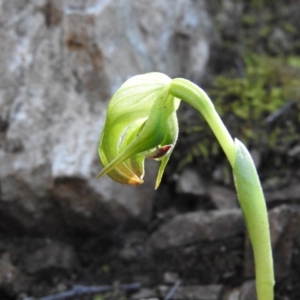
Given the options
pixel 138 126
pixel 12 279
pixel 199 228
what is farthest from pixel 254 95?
pixel 138 126

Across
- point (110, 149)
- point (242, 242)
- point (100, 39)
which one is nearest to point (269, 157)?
point (242, 242)

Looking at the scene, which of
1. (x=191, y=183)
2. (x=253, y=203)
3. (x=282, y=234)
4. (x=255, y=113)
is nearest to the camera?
(x=253, y=203)

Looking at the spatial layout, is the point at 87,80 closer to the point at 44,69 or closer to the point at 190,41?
the point at 44,69

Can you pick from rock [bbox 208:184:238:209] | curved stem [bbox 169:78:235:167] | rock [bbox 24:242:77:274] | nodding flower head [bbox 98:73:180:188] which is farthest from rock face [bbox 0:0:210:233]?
curved stem [bbox 169:78:235:167]

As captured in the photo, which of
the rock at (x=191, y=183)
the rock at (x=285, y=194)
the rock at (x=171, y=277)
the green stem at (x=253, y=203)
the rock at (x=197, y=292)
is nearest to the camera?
Result: the green stem at (x=253, y=203)

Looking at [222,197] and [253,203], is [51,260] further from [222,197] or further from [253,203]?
[253,203]

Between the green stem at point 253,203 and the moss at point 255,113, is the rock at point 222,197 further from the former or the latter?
the green stem at point 253,203

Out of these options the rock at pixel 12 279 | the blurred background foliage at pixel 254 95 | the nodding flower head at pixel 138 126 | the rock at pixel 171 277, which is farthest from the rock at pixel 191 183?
the nodding flower head at pixel 138 126
